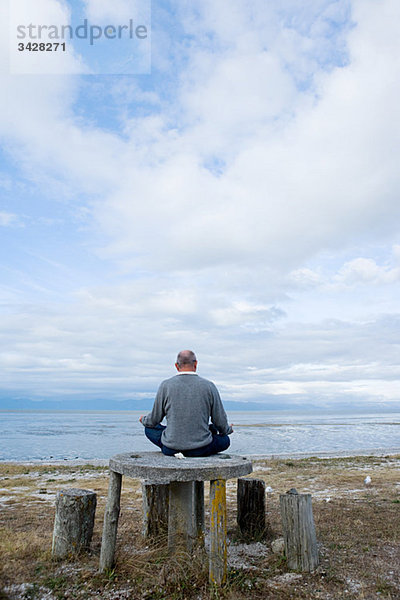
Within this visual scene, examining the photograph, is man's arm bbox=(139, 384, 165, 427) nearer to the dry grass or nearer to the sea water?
the dry grass

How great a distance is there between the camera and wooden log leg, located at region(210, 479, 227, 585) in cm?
443

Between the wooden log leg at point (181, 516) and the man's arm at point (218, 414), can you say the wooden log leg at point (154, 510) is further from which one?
the man's arm at point (218, 414)

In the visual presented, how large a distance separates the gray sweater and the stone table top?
321 millimetres

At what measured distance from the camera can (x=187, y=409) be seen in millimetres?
5215

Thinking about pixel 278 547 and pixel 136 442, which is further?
pixel 136 442

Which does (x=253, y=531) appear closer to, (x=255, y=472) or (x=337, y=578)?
(x=337, y=578)

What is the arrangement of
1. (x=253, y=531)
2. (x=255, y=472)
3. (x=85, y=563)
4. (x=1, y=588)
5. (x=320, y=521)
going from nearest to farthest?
(x=1, y=588)
(x=85, y=563)
(x=253, y=531)
(x=320, y=521)
(x=255, y=472)

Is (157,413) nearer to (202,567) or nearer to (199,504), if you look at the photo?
(199,504)

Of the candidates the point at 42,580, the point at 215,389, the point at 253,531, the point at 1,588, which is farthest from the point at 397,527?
the point at 1,588

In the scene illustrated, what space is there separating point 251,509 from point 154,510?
4.90 ft

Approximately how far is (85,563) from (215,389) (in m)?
2.55

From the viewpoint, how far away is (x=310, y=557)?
4.96 m

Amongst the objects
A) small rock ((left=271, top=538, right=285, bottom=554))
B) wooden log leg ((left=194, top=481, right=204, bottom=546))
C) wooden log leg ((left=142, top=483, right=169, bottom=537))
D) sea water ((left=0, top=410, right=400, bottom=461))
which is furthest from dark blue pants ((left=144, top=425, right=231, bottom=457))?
sea water ((left=0, top=410, right=400, bottom=461))

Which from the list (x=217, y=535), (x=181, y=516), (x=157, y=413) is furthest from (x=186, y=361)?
(x=217, y=535)
